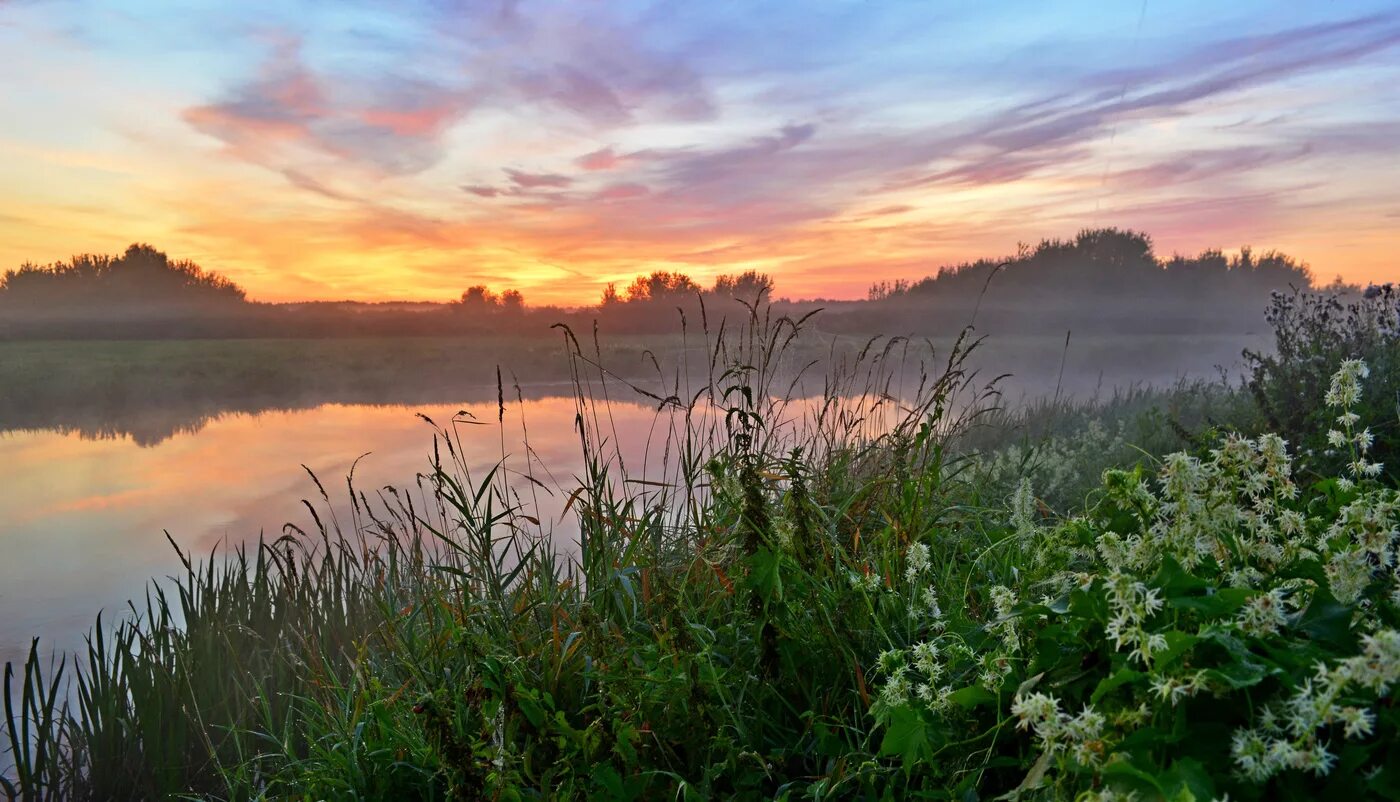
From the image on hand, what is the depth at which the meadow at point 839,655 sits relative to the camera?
1.45 metres

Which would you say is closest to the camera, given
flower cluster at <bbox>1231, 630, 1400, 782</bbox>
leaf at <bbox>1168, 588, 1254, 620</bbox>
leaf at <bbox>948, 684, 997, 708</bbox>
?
flower cluster at <bbox>1231, 630, 1400, 782</bbox>

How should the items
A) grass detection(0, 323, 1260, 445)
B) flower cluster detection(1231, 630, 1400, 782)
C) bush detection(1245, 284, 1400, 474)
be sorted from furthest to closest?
1. grass detection(0, 323, 1260, 445)
2. bush detection(1245, 284, 1400, 474)
3. flower cluster detection(1231, 630, 1400, 782)

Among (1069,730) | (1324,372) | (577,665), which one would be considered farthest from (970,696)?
(1324,372)

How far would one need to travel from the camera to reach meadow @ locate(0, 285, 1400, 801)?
145cm

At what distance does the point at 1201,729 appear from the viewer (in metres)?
1.44

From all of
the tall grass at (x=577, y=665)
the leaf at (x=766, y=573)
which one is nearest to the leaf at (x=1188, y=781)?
the tall grass at (x=577, y=665)

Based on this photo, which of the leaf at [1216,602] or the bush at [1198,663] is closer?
the bush at [1198,663]

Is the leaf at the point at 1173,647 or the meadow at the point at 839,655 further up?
the leaf at the point at 1173,647

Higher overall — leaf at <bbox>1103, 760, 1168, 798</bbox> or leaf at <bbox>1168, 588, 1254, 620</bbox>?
leaf at <bbox>1168, 588, 1254, 620</bbox>

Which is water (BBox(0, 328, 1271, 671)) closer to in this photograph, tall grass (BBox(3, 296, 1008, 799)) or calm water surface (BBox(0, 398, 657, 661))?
calm water surface (BBox(0, 398, 657, 661))

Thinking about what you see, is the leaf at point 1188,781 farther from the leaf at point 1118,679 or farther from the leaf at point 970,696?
the leaf at point 970,696

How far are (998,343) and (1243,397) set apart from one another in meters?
17.9

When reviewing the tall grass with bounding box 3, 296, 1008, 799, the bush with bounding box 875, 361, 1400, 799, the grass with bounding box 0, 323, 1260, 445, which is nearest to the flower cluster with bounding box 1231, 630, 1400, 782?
the bush with bounding box 875, 361, 1400, 799

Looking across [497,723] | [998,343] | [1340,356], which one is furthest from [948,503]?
[998,343]
